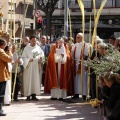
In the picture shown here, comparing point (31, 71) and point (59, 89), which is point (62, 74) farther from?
point (31, 71)

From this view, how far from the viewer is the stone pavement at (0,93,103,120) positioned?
879 centimetres

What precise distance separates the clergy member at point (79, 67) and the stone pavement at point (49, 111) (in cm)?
66

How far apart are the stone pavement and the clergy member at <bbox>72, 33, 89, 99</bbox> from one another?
25.9 inches

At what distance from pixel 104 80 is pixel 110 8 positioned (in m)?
28.3

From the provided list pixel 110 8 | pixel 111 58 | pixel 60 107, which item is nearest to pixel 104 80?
pixel 111 58

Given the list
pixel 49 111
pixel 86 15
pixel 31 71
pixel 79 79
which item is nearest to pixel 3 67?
pixel 49 111

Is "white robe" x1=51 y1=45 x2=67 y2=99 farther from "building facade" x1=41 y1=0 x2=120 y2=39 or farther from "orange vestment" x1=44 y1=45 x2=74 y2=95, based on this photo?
"building facade" x1=41 y1=0 x2=120 y2=39

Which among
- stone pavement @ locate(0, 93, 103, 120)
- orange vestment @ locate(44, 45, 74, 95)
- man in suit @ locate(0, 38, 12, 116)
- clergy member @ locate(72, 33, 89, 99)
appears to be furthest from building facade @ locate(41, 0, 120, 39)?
man in suit @ locate(0, 38, 12, 116)

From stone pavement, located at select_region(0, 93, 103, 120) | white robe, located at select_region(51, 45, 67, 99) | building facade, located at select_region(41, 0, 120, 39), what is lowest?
stone pavement, located at select_region(0, 93, 103, 120)

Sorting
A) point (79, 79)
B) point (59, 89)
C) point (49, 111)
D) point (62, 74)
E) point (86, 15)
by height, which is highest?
point (86, 15)

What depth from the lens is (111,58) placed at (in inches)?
274

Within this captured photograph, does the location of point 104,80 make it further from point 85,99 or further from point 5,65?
point 85,99

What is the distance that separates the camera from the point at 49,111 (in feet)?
31.3

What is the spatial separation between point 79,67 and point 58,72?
1.89ft
